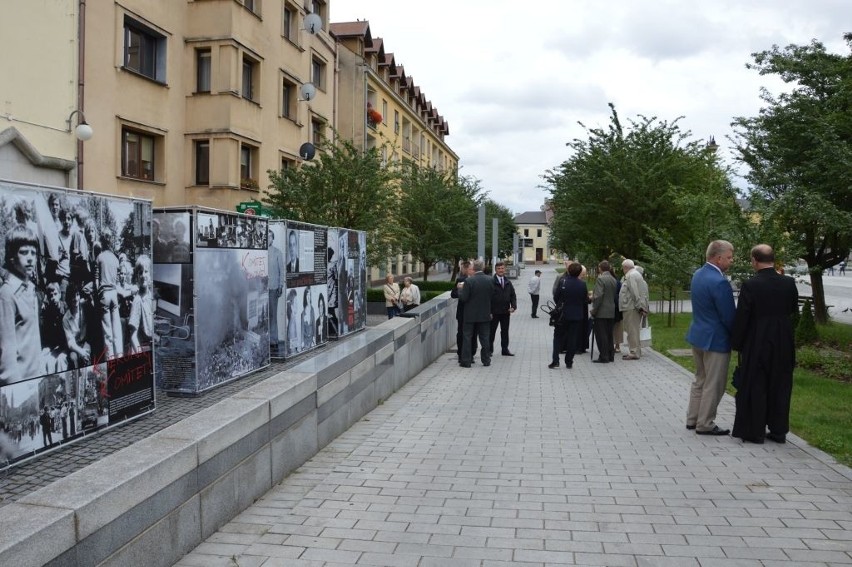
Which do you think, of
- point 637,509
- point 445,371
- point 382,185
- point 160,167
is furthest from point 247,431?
point 160,167

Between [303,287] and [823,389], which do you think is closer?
[303,287]

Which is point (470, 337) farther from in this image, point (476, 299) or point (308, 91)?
point (308, 91)

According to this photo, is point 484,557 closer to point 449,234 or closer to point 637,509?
point 637,509

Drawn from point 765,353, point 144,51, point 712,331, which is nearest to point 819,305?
point 712,331

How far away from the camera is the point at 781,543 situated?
14.2ft

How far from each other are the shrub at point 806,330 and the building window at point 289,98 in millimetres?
19670

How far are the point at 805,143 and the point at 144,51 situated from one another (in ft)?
57.5

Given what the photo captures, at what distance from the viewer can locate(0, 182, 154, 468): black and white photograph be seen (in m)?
4.38

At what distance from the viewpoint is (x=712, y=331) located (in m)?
7.12

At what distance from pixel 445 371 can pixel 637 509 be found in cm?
722

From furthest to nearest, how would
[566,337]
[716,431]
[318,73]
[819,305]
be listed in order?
[318,73] → [819,305] → [566,337] → [716,431]

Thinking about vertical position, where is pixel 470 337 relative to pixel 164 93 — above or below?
below

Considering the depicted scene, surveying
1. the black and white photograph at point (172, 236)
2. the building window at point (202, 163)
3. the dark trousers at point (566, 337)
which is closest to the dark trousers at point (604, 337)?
the dark trousers at point (566, 337)

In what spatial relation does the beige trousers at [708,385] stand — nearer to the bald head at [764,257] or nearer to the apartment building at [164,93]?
the bald head at [764,257]
